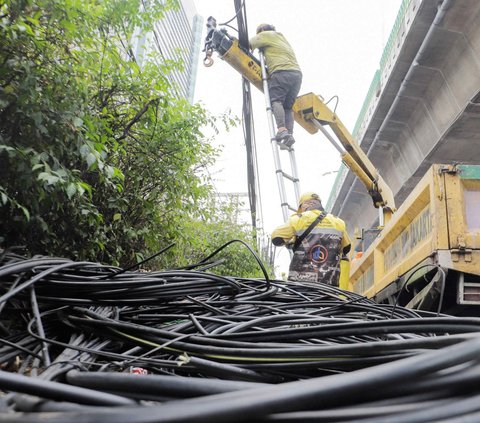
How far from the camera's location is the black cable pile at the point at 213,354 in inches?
20.2

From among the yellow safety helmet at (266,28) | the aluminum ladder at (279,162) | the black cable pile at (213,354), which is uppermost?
the yellow safety helmet at (266,28)

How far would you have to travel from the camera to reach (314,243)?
354 centimetres

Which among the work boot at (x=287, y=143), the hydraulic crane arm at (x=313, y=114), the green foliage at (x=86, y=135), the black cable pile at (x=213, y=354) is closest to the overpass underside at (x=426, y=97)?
the hydraulic crane arm at (x=313, y=114)

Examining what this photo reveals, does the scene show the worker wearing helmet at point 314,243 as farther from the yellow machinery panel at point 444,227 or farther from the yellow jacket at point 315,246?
the yellow machinery panel at point 444,227

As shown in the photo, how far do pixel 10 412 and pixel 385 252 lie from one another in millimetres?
3776

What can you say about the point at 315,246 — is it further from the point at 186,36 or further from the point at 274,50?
the point at 186,36

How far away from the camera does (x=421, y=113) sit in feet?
22.9

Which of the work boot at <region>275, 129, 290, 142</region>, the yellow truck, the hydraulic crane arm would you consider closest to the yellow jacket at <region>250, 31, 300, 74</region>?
the hydraulic crane arm

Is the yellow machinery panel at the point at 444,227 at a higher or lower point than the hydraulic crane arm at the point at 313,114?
lower

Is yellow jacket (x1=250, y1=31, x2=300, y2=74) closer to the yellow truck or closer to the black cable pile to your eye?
the yellow truck

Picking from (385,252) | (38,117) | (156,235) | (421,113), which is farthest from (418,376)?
(421,113)

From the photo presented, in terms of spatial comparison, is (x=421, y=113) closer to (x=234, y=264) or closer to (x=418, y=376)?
(x=234, y=264)

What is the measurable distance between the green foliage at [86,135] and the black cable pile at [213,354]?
456mm

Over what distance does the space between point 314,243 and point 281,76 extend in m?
2.70
